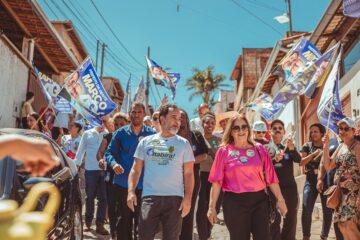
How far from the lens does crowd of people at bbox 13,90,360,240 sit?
15.6ft

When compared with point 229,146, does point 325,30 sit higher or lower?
higher

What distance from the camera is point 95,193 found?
838 cm

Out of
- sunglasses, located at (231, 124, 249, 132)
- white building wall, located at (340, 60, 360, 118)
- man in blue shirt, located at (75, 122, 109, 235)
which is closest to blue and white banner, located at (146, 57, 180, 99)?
white building wall, located at (340, 60, 360, 118)

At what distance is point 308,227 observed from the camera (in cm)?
718

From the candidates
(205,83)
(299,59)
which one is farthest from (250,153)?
(205,83)

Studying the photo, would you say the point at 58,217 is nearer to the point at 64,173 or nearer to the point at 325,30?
the point at 64,173

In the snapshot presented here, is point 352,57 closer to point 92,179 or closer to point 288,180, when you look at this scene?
point 288,180

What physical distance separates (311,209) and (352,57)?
754 centimetres

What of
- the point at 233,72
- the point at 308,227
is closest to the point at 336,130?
the point at 308,227

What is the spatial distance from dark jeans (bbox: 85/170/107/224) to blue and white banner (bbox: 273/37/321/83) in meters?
3.98

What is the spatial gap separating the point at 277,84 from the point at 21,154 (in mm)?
23624

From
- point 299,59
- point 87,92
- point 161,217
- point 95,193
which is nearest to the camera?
point 161,217

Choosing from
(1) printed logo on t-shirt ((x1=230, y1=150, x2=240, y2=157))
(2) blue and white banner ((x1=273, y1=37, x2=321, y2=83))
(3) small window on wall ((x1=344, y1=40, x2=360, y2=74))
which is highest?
(3) small window on wall ((x1=344, y1=40, x2=360, y2=74))

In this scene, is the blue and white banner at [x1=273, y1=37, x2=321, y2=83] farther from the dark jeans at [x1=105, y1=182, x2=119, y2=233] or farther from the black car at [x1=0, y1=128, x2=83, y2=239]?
the black car at [x1=0, y1=128, x2=83, y2=239]
